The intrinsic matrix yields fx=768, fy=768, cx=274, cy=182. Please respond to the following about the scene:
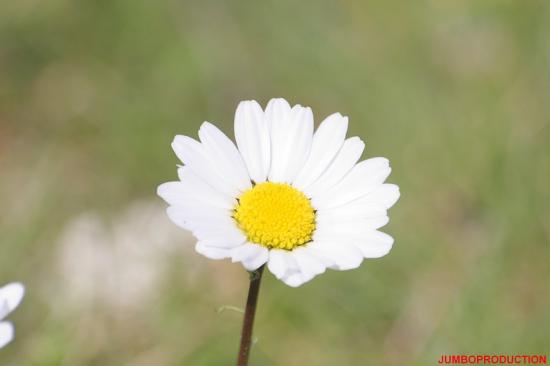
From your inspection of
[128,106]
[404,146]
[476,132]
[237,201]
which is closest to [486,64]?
[476,132]

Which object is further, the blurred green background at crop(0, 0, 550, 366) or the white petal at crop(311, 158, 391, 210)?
the blurred green background at crop(0, 0, 550, 366)

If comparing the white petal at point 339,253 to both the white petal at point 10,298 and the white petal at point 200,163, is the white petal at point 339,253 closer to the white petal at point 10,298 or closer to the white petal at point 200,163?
the white petal at point 200,163

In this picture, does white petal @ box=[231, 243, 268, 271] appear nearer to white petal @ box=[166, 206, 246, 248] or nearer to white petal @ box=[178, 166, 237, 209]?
white petal @ box=[166, 206, 246, 248]

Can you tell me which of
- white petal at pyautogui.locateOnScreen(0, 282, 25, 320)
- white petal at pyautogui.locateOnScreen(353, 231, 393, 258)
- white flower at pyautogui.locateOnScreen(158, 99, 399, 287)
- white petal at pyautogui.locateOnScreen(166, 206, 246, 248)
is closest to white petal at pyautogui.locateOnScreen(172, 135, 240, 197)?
white flower at pyautogui.locateOnScreen(158, 99, 399, 287)

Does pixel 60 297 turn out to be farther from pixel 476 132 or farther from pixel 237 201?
pixel 476 132

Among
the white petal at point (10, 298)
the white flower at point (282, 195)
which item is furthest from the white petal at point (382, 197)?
the white petal at point (10, 298)
